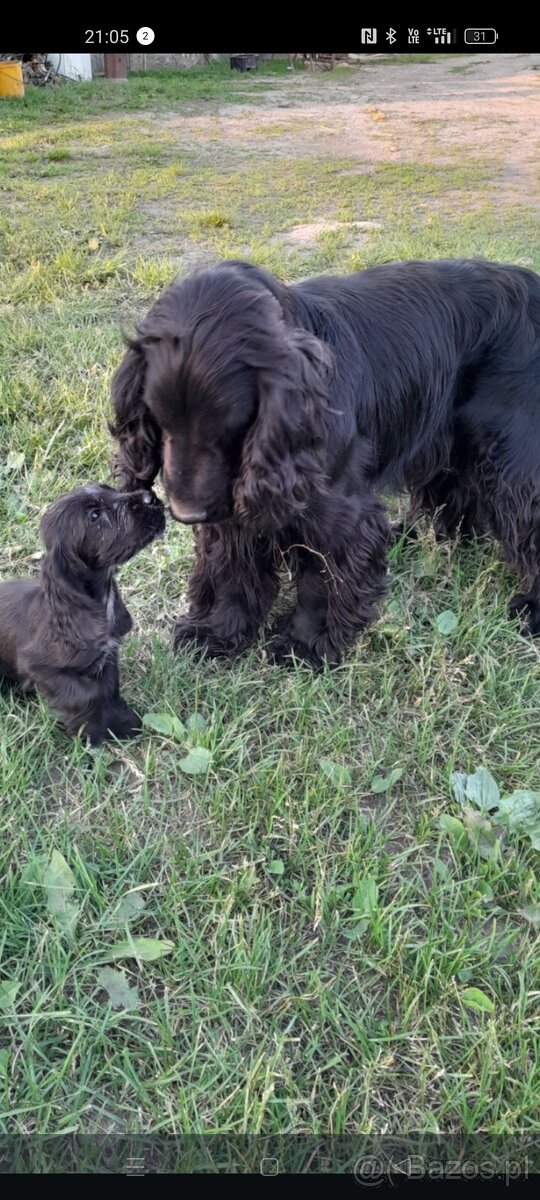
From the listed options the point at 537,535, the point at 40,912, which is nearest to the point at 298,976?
the point at 40,912

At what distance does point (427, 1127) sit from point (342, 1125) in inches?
6.4

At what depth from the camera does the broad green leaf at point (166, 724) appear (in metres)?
2.45

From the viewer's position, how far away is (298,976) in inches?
74.8

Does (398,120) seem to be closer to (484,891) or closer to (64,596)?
(64,596)

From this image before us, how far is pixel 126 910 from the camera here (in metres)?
2.01

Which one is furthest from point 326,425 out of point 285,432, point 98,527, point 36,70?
point 36,70

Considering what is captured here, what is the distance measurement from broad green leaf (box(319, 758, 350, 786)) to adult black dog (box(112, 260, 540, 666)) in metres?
0.51

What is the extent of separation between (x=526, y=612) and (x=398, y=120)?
11151 mm

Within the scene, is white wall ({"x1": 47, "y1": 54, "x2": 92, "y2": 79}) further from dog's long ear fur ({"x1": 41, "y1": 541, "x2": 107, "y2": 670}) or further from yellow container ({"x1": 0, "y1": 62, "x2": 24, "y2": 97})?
dog's long ear fur ({"x1": 41, "y1": 541, "x2": 107, "y2": 670})

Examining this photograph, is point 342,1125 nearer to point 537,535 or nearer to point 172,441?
point 172,441

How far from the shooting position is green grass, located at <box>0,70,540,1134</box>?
5.62 ft
